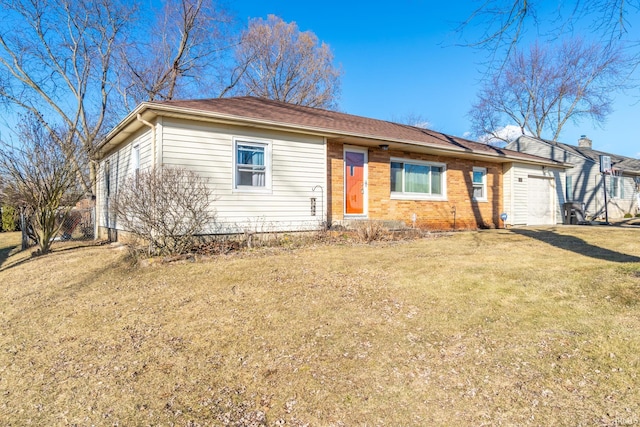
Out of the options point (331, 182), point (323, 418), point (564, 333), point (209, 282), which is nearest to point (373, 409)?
point (323, 418)

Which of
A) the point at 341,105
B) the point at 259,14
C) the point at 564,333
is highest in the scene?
the point at 259,14

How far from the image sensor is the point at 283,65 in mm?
24703

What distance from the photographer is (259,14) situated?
76.8 ft

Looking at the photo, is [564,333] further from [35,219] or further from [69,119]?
[69,119]

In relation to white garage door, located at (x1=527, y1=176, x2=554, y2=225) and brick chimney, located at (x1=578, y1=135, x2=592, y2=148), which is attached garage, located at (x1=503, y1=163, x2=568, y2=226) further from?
brick chimney, located at (x1=578, y1=135, x2=592, y2=148)

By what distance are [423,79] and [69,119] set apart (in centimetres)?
1648

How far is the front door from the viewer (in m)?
10.6

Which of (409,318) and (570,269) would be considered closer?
(409,318)

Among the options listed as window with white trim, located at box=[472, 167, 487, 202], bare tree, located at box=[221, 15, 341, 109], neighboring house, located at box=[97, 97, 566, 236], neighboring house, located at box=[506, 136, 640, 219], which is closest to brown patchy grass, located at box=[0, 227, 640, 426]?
neighboring house, located at box=[97, 97, 566, 236]

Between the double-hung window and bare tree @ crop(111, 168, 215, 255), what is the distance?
6.13 metres

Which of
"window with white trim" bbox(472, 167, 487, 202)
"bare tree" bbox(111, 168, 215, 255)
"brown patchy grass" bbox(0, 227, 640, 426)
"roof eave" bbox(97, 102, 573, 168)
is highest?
"roof eave" bbox(97, 102, 573, 168)

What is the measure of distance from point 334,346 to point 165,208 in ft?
16.4

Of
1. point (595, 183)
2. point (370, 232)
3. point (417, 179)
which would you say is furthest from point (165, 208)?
point (595, 183)

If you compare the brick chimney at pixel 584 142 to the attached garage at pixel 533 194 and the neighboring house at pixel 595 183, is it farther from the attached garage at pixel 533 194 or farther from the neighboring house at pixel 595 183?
the attached garage at pixel 533 194
